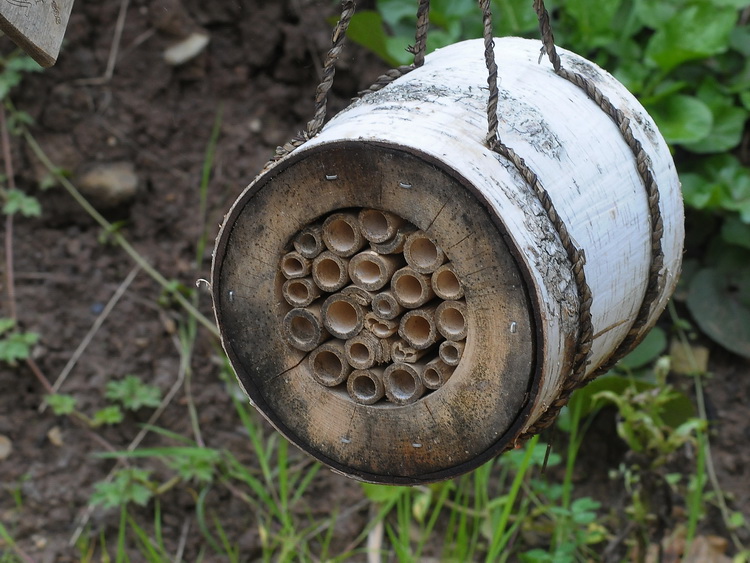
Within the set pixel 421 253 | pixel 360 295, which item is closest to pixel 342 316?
pixel 360 295

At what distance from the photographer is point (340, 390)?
4.08 ft

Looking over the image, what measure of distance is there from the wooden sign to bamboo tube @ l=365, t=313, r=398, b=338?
21.4 inches

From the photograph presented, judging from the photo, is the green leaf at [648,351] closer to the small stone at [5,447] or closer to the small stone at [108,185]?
the small stone at [108,185]

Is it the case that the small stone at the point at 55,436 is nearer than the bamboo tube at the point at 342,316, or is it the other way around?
the bamboo tube at the point at 342,316

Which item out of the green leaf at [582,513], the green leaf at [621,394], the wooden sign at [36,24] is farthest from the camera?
the green leaf at [621,394]

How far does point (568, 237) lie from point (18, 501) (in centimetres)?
191

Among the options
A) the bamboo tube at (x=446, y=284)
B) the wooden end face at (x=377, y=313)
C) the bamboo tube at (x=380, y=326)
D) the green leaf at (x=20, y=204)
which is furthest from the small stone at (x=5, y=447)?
the bamboo tube at (x=446, y=284)

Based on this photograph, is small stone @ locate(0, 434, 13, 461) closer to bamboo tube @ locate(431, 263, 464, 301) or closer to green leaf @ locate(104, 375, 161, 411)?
green leaf @ locate(104, 375, 161, 411)

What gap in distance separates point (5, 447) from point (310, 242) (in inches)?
67.3

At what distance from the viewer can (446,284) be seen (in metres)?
1.14

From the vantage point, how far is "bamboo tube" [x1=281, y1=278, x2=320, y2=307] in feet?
3.99

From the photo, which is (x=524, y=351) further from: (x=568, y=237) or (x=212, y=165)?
(x=212, y=165)

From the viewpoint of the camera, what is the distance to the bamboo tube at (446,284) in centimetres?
113

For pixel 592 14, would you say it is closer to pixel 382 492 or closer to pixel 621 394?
pixel 621 394
